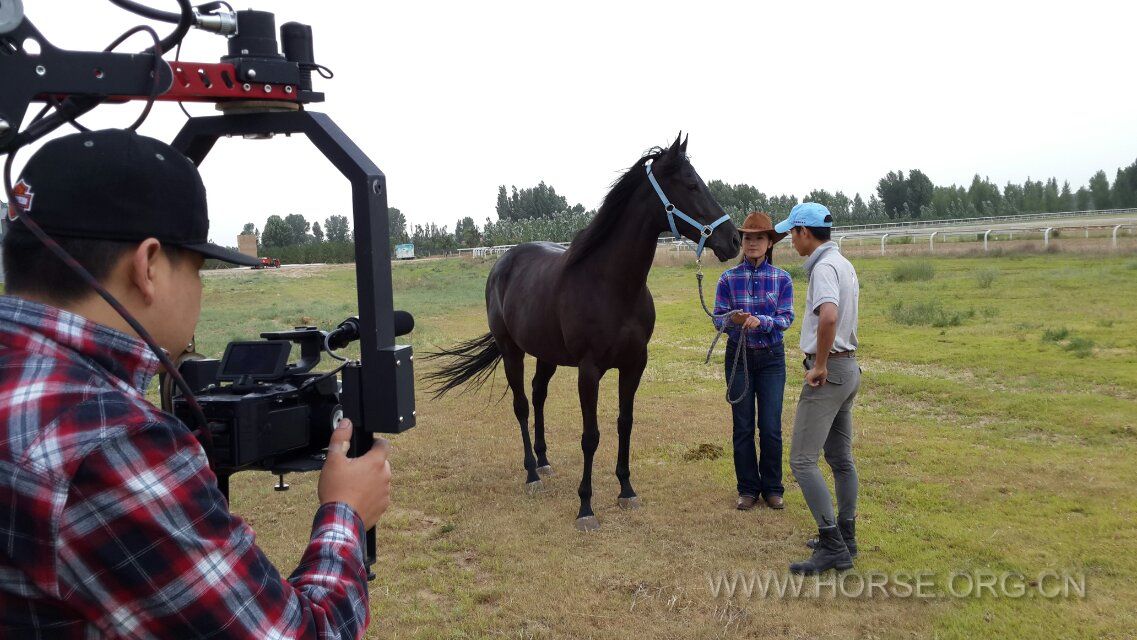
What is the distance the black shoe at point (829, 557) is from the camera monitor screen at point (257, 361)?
338 cm

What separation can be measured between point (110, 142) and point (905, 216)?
74.9 metres

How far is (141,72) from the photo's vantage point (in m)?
1.51

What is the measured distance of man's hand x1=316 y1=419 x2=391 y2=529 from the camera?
1458 mm

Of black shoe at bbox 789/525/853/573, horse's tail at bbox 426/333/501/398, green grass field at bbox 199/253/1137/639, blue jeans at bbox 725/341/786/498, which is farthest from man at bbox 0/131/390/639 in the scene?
horse's tail at bbox 426/333/501/398

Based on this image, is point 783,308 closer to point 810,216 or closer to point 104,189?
point 810,216

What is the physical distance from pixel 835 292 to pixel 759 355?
143 centimetres

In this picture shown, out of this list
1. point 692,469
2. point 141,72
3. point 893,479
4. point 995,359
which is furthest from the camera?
point 995,359

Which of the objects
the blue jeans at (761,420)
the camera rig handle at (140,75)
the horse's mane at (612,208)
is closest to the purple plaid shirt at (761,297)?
the blue jeans at (761,420)

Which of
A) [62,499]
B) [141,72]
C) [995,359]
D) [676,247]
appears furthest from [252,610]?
[676,247]

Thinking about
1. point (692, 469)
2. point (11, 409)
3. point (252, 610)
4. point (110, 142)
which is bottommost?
point (692, 469)

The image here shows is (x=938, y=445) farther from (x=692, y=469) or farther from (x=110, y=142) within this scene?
(x=110, y=142)

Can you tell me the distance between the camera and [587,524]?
525 centimetres

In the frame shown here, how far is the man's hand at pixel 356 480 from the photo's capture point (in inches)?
57.4

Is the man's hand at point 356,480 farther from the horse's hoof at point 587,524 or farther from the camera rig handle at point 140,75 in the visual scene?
the horse's hoof at point 587,524
